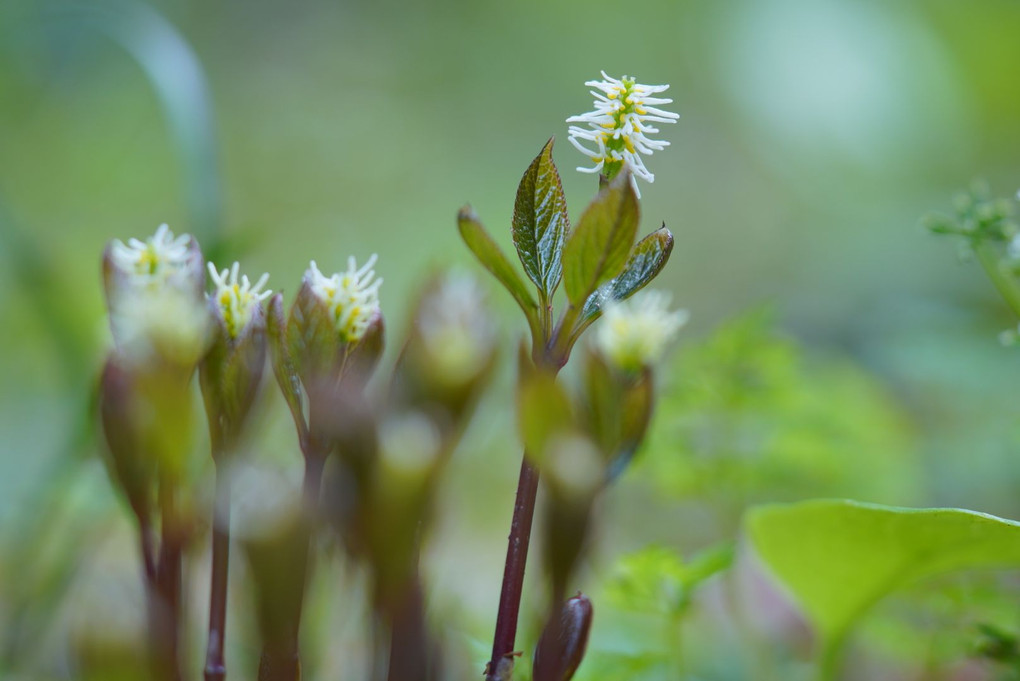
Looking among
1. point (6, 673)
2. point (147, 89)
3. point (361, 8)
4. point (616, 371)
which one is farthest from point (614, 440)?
point (361, 8)

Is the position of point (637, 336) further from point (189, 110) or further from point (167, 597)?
point (189, 110)

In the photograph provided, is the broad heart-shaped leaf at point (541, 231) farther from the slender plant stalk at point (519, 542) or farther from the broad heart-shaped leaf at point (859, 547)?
the broad heart-shaped leaf at point (859, 547)

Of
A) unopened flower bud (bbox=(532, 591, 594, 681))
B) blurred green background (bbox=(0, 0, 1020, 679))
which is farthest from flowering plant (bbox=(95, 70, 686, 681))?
blurred green background (bbox=(0, 0, 1020, 679))

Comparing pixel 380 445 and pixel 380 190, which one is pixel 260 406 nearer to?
pixel 380 445

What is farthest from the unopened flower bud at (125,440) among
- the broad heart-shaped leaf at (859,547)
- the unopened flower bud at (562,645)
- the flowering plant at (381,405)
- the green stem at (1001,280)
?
the green stem at (1001,280)

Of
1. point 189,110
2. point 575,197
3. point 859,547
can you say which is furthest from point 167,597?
point 575,197

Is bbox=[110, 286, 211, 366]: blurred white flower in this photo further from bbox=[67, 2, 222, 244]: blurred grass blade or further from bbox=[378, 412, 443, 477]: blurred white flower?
bbox=[67, 2, 222, 244]: blurred grass blade

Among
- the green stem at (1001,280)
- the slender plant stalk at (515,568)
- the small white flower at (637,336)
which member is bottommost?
the slender plant stalk at (515,568)
